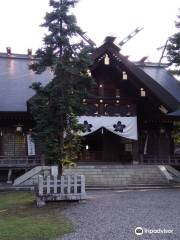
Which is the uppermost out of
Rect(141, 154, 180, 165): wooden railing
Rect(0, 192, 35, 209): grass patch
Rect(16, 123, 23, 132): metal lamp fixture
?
Rect(16, 123, 23, 132): metal lamp fixture

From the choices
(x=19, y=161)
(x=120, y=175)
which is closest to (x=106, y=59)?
(x=120, y=175)

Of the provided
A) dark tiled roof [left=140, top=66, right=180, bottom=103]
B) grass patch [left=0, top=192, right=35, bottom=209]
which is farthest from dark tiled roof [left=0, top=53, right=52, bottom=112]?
dark tiled roof [left=140, top=66, right=180, bottom=103]

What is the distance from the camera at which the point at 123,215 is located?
10.9 meters

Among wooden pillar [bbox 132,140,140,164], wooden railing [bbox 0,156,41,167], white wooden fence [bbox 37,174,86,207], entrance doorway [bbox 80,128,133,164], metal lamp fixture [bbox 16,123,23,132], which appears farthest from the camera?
entrance doorway [bbox 80,128,133,164]

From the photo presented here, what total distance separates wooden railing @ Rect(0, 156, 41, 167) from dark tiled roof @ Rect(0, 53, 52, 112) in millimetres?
2526

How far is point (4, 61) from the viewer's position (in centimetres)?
2902

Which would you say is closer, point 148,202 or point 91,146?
point 148,202

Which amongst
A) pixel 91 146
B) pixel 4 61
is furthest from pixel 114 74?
pixel 4 61

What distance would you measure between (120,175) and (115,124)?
3.68 meters

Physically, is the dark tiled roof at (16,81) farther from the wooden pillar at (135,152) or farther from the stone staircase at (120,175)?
the wooden pillar at (135,152)

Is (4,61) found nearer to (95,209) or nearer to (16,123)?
(16,123)

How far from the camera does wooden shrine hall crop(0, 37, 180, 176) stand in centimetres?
2256

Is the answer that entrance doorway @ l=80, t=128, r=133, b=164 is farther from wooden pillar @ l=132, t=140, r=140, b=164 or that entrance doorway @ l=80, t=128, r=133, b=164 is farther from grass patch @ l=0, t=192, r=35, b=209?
grass patch @ l=0, t=192, r=35, b=209

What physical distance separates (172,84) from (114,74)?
24.6ft
